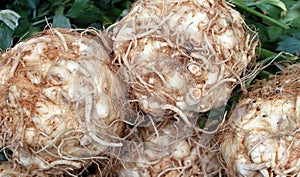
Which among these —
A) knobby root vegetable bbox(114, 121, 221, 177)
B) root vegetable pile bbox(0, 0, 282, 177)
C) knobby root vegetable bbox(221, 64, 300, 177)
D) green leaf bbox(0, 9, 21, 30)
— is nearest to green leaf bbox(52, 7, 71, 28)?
green leaf bbox(0, 9, 21, 30)

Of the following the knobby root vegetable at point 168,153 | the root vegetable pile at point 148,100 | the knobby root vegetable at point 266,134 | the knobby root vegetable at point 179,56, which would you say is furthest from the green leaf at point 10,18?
the knobby root vegetable at point 266,134

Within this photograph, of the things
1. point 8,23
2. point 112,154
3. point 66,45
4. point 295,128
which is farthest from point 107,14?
point 295,128

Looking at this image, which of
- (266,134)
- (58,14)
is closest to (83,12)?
(58,14)

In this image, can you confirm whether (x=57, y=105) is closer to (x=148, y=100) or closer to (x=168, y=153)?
(x=148, y=100)

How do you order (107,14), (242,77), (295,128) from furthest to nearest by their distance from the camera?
(107,14), (242,77), (295,128)

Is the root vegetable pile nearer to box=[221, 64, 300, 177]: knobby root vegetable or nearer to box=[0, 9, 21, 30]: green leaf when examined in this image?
box=[221, 64, 300, 177]: knobby root vegetable

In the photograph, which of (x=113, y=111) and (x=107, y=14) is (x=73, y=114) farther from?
(x=107, y=14)
